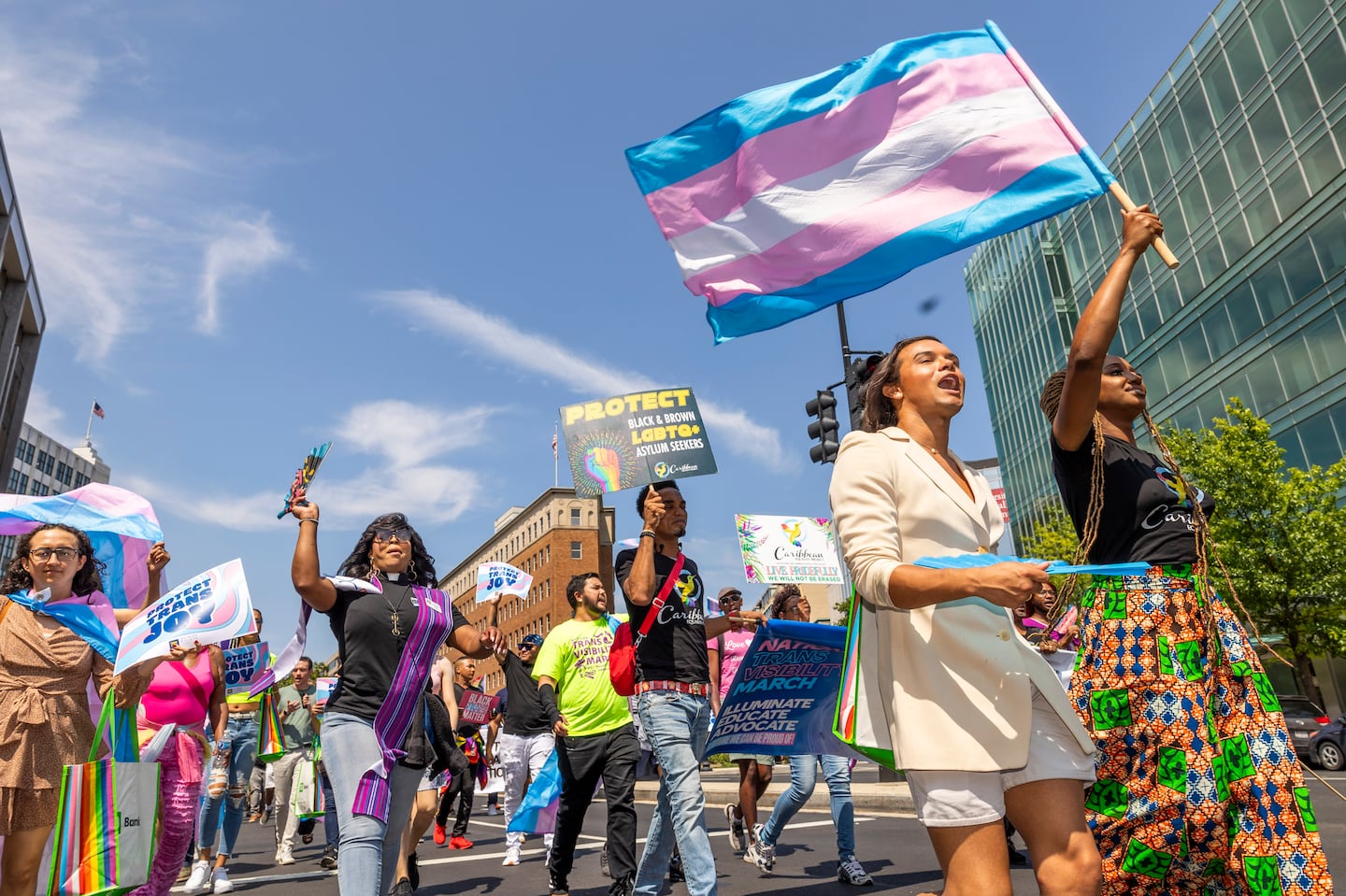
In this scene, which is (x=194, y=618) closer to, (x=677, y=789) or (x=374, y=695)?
(x=374, y=695)

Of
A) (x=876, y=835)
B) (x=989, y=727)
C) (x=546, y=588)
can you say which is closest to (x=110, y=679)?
(x=989, y=727)

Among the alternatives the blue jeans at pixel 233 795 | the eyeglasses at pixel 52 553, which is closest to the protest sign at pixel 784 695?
the eyeglasses at pixel 52 553

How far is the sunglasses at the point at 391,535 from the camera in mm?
4641

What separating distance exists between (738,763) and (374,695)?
13.6 ft

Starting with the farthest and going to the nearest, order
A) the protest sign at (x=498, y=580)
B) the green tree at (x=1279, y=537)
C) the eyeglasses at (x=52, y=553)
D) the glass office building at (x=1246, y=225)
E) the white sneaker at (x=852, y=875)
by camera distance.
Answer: the glass office building at (x=1246, y=225)
the green tree at (x=1279, y=537)
the protest sign at (x=498, y=580)
the white sneaker at (x=852, y=875)
the eyeglasses at (x=52, y=553)

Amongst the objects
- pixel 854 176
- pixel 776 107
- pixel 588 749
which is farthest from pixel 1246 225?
pixel 588 749

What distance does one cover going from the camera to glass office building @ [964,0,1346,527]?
2803 cm

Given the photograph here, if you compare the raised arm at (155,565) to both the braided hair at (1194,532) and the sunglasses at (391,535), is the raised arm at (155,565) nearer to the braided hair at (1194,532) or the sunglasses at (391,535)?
the sunglasses at (391,535)

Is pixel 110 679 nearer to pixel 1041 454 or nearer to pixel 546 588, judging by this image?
pixel 1041 454

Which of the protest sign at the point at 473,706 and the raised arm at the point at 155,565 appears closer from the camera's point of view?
the raised arm at the point at 155,565

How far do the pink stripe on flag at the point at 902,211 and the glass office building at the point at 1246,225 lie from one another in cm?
2898

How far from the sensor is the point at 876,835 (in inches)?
325

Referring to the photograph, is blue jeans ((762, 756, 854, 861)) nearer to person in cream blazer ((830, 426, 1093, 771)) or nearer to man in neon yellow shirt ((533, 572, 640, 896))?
man in neon yellow shirt ((533, 572, 640, 896))

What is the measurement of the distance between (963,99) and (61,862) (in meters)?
5.52
